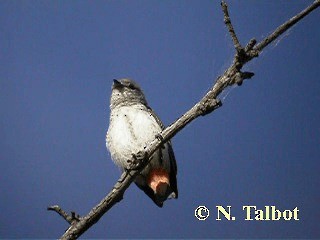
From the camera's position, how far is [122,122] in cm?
591

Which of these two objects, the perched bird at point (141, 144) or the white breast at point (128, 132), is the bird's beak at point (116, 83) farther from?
the white breast at point (128, 132)

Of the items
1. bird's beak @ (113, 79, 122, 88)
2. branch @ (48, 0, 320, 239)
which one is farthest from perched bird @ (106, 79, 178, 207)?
branch @ (48, 0, 320, 239)

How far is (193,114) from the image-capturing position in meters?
3.23

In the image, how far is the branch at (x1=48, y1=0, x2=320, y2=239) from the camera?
9.70 feet

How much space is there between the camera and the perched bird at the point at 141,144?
5.68 meters

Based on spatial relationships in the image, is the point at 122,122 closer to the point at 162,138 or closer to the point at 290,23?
the point at 162,138

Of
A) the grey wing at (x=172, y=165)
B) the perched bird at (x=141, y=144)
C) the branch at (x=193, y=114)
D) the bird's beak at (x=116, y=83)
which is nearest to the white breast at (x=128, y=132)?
the perched bird at (x=141, y=144)

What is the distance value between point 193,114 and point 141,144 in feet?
8.19

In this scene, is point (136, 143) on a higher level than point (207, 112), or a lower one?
higher

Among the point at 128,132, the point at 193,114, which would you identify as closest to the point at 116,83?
the point at 128,132

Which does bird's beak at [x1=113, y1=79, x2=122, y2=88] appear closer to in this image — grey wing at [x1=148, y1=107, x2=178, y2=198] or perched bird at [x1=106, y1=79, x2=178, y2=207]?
perched bird at [x1=106, y1=79, x2=178, y2=207]

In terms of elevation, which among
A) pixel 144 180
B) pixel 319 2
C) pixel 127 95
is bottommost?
pixel 319 2

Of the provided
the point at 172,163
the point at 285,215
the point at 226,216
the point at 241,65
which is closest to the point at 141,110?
the point at 172,163

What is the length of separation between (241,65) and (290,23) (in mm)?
414
